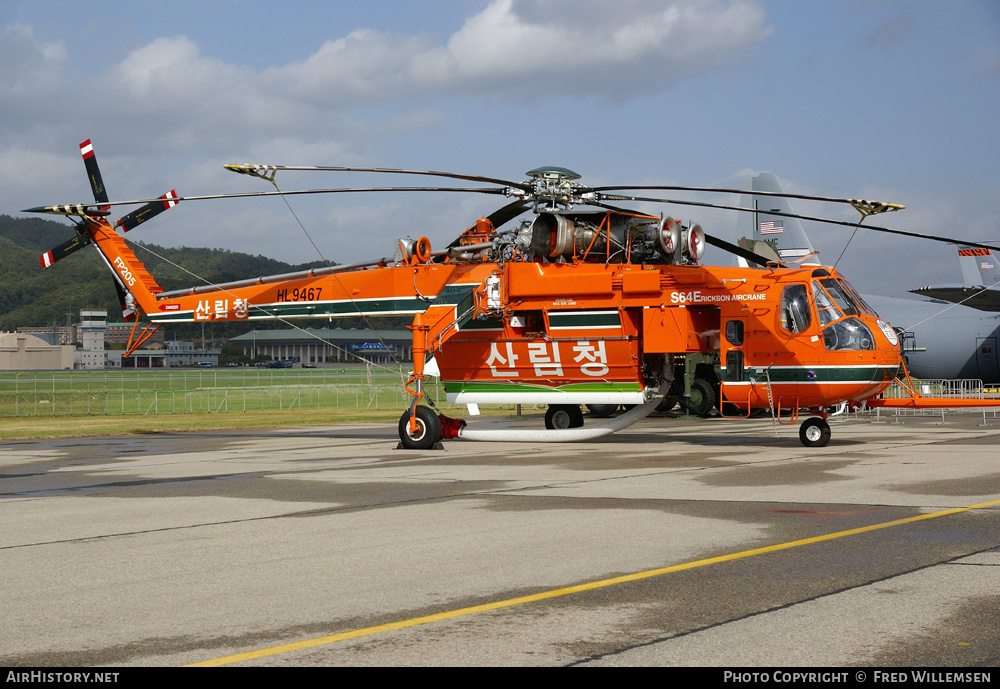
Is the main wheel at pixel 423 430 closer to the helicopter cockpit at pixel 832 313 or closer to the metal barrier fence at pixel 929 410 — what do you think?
the helicopter cockpit at pixel 832 313

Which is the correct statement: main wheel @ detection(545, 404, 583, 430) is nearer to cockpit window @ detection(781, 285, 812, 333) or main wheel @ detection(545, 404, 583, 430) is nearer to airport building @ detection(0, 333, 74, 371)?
cockpit window @ detection(781, 285, 812, 333)

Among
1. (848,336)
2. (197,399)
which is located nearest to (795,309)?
(848,336)

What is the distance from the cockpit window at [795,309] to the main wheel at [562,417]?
6062mm

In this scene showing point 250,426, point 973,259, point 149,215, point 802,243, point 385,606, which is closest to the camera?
point 385,606

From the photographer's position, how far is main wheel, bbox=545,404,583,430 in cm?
2323

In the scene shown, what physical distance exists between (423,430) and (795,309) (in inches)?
316

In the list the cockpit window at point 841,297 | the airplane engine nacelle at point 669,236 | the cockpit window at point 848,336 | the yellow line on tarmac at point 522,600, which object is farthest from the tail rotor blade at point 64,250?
the yellow line on tarmac at point 522,600

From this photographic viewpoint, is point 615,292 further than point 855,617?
Yes

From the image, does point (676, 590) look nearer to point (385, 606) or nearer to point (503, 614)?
point (503, 614)

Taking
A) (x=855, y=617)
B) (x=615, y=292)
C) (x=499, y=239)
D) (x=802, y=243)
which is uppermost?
(x=802, y=243)

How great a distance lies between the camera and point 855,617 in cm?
596

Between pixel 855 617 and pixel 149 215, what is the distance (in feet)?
76.2

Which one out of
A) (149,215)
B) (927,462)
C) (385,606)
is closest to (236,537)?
(385,606)

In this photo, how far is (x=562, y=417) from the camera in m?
23.3
